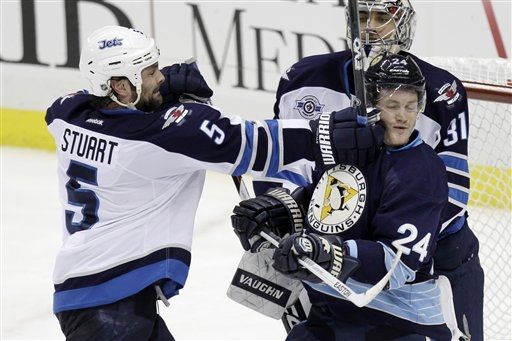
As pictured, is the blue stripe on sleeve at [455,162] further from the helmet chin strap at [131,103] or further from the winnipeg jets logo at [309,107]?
the helmet chin strap at [131,103]

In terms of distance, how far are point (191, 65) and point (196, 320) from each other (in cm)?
181

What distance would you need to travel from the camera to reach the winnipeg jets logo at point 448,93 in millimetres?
3219

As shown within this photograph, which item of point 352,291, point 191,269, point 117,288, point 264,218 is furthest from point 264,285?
point 191,269

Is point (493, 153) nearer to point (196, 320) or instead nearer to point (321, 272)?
point (196, 320)

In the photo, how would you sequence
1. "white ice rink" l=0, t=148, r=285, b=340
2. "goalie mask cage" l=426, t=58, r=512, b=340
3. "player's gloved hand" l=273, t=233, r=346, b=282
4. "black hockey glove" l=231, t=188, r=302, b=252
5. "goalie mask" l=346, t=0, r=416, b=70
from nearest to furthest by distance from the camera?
"player's gloved hand" l=273, t=233, r=346, b=282, "black hockey glove" l=231, t=188, r=302, b=252, "goalie mask" l=346, t=0, r=416, b=70, "goalie mask cage" l=426, t=58, r=512, b=340, "white ice rink" l=0, t=148, r=285, b=340

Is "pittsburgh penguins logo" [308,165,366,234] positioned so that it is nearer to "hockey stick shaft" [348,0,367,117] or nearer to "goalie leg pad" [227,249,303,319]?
"hockey stick shaft" [348,0,367,117]

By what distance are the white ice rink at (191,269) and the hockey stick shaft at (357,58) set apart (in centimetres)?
196

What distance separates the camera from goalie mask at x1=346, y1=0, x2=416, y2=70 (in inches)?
125

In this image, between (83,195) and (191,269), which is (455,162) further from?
(191,269)

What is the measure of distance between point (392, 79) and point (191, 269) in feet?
8.78

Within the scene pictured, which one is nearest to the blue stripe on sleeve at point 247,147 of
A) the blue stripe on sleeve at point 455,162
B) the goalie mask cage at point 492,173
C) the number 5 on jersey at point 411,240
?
the number 5 on jersey at point 411,240

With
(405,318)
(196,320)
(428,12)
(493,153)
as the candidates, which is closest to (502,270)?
(493,153)

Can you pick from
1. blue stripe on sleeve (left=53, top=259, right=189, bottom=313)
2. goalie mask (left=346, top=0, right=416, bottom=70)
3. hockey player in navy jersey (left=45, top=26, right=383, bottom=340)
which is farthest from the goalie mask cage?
blue stripe on sleeve (left=53, top=259, right=189, bottom=313)

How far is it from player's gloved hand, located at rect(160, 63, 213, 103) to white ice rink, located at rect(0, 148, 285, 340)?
1676mm
